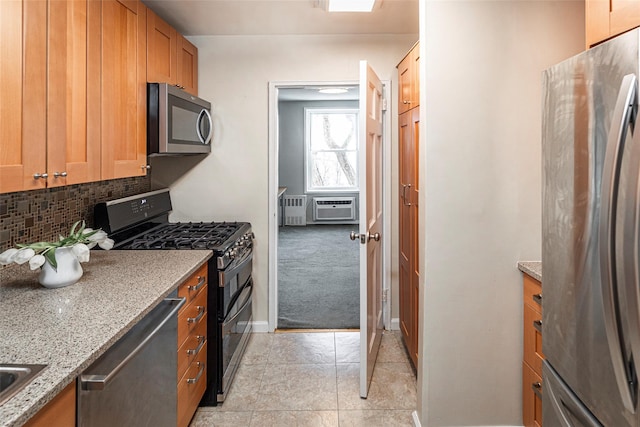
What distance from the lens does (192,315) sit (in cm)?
222

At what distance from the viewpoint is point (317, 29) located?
3.37 m

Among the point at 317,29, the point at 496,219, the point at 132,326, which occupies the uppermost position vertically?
the point at 317,29

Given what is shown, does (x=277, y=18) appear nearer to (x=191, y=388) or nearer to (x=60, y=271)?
(x=60, y=271)

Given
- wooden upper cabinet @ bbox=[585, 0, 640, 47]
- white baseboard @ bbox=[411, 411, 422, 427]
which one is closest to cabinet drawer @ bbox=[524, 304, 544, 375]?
white baseboard @ bbox=[411, 411, 422, 427]

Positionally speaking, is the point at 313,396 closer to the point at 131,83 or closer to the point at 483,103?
the point at 483,103

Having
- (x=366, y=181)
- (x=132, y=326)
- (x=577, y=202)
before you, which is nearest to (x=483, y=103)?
(x=366, y=181)

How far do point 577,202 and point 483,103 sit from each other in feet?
3.00

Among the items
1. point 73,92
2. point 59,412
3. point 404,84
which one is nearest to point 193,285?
point 73,92

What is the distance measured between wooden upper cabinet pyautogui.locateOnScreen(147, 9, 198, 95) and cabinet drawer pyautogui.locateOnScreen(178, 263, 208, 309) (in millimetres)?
1149

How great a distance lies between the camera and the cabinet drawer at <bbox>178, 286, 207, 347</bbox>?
206 centimetres

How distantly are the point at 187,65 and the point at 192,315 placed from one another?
190 centimetres

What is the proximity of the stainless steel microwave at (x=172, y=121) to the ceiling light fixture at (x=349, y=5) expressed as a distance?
1051mm

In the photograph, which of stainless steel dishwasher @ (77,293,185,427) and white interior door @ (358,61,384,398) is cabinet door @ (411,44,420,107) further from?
stainless steel dishwasher @ (77,293,185,427)

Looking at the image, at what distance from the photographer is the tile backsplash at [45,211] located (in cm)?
197
